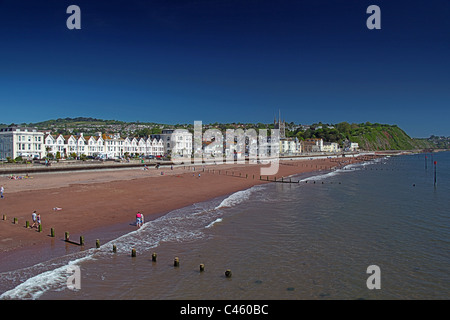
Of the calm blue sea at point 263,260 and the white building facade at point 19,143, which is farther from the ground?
the white building facade at point 19,143

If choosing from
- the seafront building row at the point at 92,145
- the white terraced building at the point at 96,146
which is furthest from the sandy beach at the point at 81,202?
the white terraced building at the point at 96,146

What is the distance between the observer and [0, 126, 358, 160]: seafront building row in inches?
2547

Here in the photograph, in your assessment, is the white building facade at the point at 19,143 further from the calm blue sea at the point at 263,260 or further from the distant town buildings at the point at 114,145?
the calm blue sea at the point at 263,260

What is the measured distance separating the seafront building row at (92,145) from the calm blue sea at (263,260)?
54.8 m

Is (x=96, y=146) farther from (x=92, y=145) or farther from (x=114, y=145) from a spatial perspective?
(x=114, y=145)

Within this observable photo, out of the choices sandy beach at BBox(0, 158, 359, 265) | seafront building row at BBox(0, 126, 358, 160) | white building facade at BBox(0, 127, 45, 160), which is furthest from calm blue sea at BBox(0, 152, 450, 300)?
seafront building row at BBox(0, 126, 358, 160)

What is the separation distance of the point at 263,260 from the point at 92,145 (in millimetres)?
77858

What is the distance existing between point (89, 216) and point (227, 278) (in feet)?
45.1

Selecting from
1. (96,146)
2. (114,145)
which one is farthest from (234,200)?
(114,145)

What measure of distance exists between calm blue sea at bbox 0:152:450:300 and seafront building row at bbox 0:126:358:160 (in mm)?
54819

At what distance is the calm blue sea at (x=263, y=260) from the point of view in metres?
12.4

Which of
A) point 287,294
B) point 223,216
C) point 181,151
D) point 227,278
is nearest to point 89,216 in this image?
point 223,216

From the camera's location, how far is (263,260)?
51.2ft
